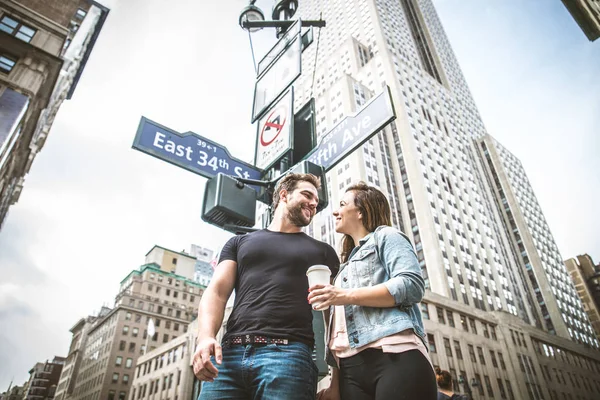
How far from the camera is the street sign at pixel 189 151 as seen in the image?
12.1 ft

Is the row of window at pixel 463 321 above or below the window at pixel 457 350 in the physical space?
above

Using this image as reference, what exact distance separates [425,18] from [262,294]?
417 feet

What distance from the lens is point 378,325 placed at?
1837 millimetres

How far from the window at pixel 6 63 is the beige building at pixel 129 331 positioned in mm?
48839

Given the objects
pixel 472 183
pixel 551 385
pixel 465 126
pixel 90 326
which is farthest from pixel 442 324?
pixel 90 326

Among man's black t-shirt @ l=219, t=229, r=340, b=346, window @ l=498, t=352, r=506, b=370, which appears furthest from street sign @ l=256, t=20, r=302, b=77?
window @ l=498, t=352, r=506, b=370

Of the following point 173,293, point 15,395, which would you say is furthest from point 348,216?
point 15,395

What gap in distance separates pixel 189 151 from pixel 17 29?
27444mm

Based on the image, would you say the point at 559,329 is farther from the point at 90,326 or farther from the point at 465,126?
the point at 90,326

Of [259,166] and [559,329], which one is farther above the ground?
[559,329]

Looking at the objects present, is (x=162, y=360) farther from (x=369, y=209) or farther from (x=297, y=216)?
(x=369, y=209)

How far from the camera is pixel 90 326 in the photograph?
77875mm

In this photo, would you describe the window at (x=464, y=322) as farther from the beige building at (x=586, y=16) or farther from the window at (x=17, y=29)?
the window at (x=17, y=29)

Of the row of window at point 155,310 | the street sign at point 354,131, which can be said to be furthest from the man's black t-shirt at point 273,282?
the row of window at point 155,310
